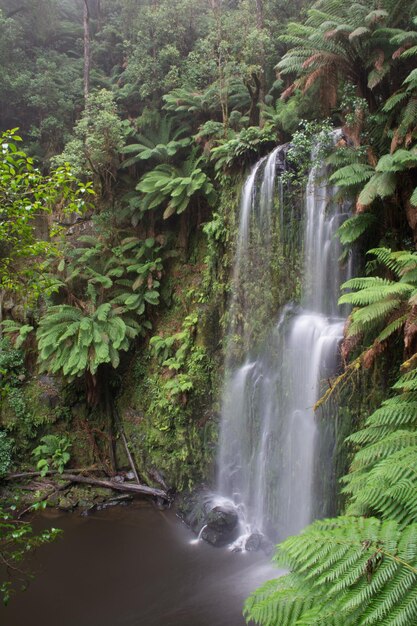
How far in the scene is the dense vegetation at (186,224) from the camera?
347 cm

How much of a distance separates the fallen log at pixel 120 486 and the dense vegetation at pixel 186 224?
1.10ft

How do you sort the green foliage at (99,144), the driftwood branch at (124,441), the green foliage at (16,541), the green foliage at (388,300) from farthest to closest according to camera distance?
the green foliage at (99,144), the driftwood branch at (124,441), the green foliage at (388,300), the green foliage at (16,541)

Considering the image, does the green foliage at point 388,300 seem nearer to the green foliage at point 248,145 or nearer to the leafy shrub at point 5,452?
the green foliage at point 248,145

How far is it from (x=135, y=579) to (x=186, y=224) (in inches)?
309

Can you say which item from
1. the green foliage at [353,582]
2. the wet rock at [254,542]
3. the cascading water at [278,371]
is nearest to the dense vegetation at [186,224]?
the green foliage at [353,582]

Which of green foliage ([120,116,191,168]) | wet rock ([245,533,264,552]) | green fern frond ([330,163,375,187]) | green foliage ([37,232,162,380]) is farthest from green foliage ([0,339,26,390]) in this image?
green fern frond ([330,163,375,187])

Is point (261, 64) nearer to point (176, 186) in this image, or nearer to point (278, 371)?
point (176, 186)

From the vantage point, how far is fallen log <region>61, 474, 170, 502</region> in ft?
28.8

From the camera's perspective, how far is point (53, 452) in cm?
980

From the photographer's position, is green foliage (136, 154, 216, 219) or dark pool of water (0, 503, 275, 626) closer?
dark pool of water (0, 503, 275, 626)

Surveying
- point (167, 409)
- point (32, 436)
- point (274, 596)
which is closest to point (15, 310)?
point (32, 436)

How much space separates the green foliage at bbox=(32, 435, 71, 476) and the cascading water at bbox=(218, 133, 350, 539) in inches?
147

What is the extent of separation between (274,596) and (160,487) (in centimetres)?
721

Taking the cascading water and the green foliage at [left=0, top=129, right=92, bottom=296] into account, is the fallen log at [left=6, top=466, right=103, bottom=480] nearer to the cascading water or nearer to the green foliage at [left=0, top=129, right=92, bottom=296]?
the cascading water
